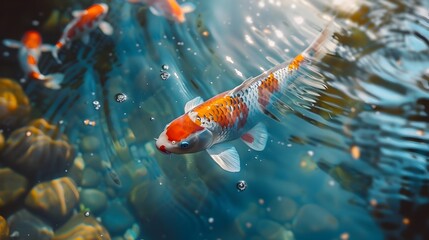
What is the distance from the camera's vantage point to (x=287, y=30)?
3088mm

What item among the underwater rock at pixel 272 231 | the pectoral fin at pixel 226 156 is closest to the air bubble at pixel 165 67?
the pectoral fin at pixel 226 156

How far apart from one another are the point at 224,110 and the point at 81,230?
101 centimetres

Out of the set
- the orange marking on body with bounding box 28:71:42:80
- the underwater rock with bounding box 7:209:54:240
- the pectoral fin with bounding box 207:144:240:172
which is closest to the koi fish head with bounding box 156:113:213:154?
the pectoral fin with bounding box 207:144:240:172

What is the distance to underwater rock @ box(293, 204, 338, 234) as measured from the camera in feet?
8.11

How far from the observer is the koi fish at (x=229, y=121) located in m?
2.20

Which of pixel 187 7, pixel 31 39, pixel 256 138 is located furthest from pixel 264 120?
pixel 31 39

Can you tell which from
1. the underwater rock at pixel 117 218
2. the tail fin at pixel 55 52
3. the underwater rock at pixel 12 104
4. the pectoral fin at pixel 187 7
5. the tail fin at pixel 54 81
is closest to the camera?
the underwater rock at pixel 117 218

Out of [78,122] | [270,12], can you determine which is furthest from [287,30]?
[78,122]

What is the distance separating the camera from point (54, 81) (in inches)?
112

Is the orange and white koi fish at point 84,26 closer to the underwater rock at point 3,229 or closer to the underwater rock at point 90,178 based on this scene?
the underwater rock at point 90,178

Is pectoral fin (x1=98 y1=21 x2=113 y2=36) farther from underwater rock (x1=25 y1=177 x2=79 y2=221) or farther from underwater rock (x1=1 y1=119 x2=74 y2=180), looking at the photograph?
underwater rock (x1=25 y1=177 x2=79 y2=221)

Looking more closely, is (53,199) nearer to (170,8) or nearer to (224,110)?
(224,110)

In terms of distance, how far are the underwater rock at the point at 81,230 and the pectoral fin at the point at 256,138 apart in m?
0.91

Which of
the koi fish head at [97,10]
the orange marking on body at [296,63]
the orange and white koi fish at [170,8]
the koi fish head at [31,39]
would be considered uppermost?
the orange marking on body at [296,63]
